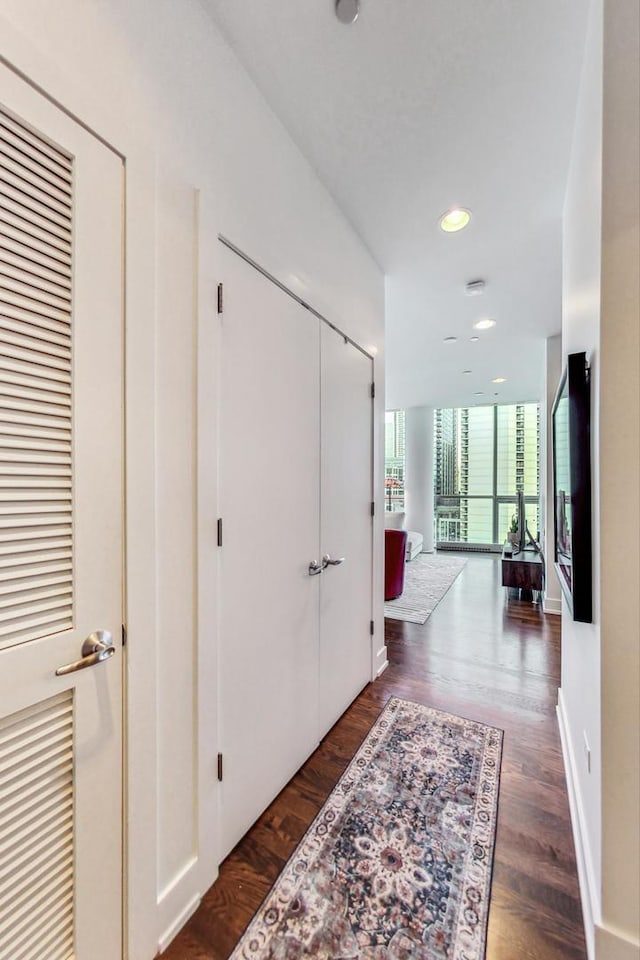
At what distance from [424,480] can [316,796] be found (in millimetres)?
6493

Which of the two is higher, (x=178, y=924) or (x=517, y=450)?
(x=517, y=450)

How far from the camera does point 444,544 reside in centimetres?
837

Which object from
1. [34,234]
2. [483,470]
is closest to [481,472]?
[483,470]

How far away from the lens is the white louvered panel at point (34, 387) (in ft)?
2.68

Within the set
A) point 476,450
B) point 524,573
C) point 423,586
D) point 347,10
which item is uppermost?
point 347,10

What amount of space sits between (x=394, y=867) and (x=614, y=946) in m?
0.64

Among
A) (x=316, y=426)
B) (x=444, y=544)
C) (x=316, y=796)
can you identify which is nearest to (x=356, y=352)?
(x=316, y=426)

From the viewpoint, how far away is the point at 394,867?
1.38 m

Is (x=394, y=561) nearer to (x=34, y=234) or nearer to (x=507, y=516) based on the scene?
(x=34, y=234)

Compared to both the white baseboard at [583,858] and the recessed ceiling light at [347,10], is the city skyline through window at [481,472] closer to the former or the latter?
the white baseboard at [583,858]

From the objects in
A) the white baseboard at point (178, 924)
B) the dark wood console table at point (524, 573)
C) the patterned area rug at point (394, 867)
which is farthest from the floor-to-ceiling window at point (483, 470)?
the white baseboard at point (178, 924)

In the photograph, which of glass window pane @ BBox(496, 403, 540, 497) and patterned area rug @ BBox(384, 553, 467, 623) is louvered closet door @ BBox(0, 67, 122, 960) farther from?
glass window pane @ BBox(496, 403, 540, 497)

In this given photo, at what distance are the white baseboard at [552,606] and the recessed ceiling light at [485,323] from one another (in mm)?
2865

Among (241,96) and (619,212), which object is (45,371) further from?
(619,212)
